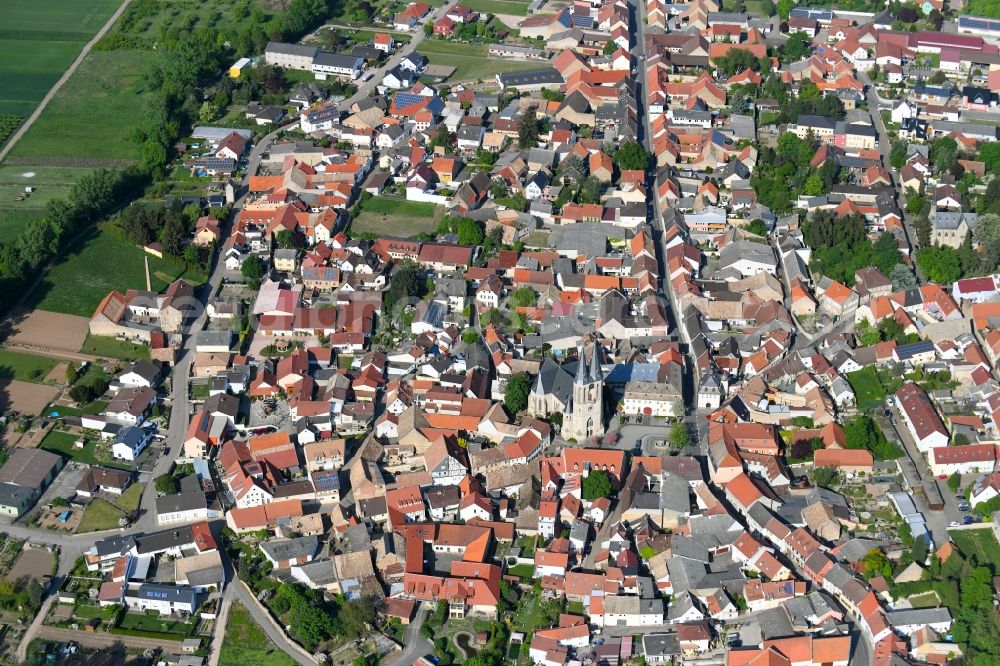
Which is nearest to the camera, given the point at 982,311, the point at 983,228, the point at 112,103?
the point at 982,311

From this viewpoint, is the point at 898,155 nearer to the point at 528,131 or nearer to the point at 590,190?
the point at 590,190

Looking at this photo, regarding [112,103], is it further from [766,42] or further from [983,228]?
[983,228]

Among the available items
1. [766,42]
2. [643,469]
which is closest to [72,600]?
[643,469]

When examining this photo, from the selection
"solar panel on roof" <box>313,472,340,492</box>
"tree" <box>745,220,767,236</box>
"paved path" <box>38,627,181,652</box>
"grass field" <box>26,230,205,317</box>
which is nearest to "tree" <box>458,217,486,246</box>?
"grass field" <box>26,230,205,317</box>

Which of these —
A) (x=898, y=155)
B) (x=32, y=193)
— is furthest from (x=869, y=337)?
(x=32, y=193)

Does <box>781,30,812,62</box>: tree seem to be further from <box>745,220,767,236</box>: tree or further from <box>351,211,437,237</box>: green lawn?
<box>351,211,437,237</box>: green lawn

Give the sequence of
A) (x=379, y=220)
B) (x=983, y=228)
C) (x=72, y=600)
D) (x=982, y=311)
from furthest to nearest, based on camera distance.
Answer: (x=379, y=220)
(x=983, y=228)
(x=982, y=311)
(x=72, y=600)

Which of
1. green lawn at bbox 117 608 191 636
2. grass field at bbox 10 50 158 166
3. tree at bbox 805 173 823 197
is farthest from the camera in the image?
grass field at bbox 10 50 158 166

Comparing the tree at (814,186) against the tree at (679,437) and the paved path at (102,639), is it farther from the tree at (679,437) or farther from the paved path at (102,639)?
the paved path at (102,639)
